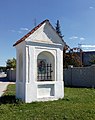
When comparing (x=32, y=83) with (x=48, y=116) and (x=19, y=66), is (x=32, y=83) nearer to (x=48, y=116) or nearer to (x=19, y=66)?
(x=19, y=66)

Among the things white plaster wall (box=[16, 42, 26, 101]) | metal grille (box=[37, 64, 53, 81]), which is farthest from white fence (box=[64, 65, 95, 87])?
white plaster wall (box=[16, 42, 26, 101])

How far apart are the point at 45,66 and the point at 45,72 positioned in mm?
320

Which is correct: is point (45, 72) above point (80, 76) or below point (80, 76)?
above

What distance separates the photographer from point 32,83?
1069cm

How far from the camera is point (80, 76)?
72.4ft

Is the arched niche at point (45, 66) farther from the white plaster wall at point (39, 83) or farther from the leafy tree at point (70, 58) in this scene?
the leafy tree at point (70, 58)

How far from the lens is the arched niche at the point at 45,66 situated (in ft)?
38.9

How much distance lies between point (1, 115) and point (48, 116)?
5.53ft

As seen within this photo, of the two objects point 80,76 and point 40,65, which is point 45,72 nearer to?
point 40,65

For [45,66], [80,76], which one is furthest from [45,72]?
[80,76]

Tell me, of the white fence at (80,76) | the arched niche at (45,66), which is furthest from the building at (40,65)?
the white fence at (80,76)

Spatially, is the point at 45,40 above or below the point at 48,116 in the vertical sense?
above

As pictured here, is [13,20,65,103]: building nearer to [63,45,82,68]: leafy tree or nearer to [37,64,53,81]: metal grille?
[37,64,53,81]: metal grille

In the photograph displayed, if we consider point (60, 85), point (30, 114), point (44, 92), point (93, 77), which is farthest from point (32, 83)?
point (93, 77)
